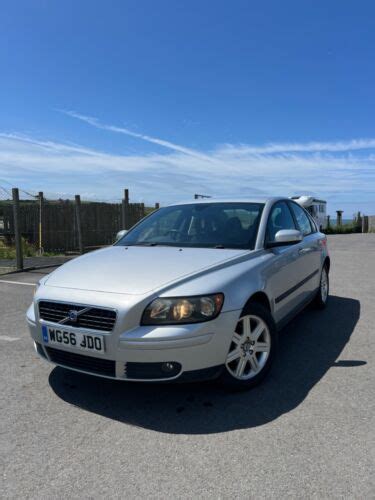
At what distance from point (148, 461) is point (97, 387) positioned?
110 cm

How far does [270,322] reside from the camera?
3.43m

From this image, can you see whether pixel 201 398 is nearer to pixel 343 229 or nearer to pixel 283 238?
pixel 283 238

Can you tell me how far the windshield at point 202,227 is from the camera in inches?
154

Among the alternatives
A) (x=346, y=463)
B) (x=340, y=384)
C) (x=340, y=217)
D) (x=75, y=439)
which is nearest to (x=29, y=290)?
(x=75, y=439)

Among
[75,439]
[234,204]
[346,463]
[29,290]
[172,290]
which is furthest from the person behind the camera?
[29,290]

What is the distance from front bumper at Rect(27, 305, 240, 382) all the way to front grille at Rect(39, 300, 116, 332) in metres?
0.07

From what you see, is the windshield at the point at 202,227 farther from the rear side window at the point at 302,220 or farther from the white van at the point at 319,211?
the white van at the point at 319,211

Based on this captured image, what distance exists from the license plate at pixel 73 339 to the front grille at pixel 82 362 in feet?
0.27

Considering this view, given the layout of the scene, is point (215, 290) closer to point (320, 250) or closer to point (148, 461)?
point (148, 461)

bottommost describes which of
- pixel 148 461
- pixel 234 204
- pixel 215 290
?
pixel 148 461

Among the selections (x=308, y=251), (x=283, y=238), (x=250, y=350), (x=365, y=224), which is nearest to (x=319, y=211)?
(x=365, y=224)

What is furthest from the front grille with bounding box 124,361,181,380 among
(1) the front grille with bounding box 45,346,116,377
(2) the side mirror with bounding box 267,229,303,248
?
(2) the side mirror with bounding box 267,229,303,248

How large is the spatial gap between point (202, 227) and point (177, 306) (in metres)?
1.54

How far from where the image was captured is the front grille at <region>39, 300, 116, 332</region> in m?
2.80
